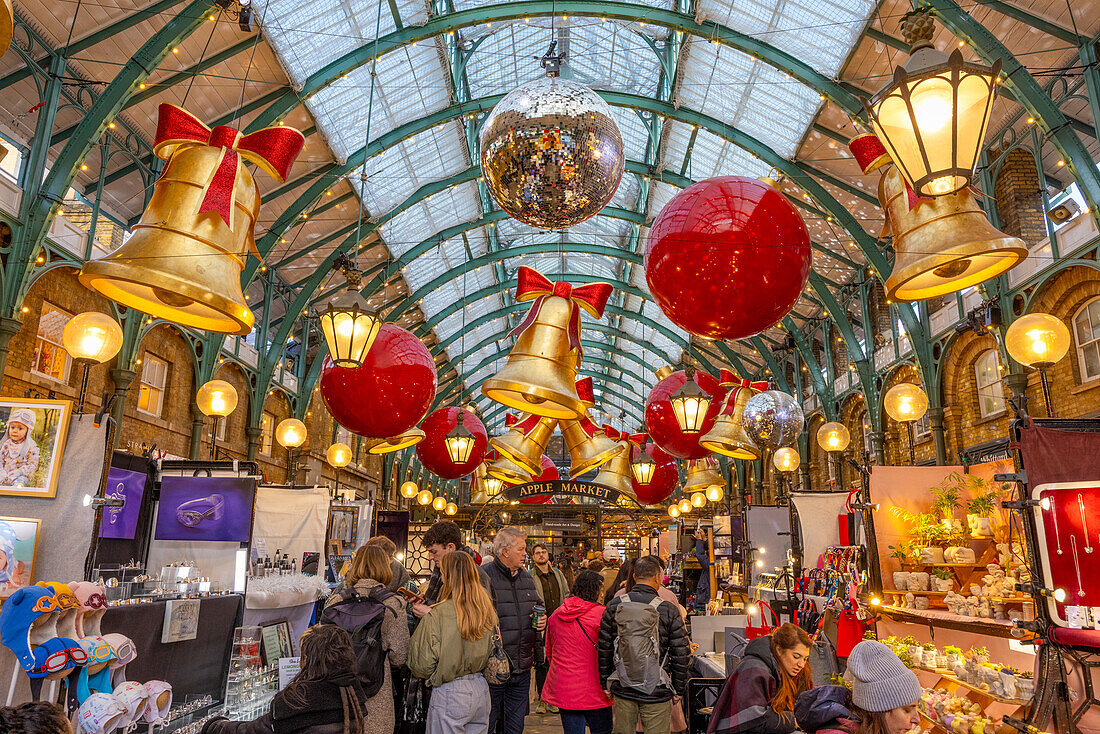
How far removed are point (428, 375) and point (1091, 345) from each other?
9.99 meters

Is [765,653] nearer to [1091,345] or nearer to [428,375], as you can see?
[428,375]

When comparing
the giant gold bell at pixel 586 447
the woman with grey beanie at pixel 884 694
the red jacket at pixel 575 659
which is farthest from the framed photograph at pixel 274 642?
the giant gold bell at pixel 586 447

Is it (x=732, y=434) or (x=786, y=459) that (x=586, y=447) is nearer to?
(x=732, y=434)

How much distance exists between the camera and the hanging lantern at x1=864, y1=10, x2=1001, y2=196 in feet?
7.18

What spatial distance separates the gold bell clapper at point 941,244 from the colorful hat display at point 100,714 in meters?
3.09

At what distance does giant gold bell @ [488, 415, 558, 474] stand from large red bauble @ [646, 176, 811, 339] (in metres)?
3.95

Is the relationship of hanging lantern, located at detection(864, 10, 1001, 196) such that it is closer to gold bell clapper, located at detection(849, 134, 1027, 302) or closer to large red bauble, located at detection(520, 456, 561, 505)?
gold bell clapper, located at detection(849, 134, 1027, 302)

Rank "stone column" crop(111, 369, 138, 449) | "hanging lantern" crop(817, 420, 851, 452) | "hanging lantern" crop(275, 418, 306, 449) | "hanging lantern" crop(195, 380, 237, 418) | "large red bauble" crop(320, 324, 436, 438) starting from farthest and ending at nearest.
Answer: "hanging lantern" crop(275, 418, 306, 449), "hanging lantern" crop(817, 420, 851, 452), "stone column" crop(111, 369, 138, 449), "hanging lantern" crop(195, 380, 237, 418), "large red bauble" crop(320, 324, 436, 438)

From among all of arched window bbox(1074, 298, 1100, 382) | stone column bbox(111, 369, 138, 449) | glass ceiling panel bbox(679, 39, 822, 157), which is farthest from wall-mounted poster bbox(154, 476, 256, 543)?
arched window bbox(1074, 298, 1100, 382)

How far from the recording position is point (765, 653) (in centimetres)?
356

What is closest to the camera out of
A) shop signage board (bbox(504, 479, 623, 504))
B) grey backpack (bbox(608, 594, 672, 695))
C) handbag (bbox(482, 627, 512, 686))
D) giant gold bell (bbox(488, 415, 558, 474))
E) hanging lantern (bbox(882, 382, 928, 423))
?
handbag (bbox(482, 627, 512, 686))

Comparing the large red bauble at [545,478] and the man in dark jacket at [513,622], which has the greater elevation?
the large red bauble at [545,478]

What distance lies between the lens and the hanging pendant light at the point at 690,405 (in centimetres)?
573

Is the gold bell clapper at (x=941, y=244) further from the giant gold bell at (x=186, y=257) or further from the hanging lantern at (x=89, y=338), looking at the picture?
the hanging lantern at (x=89, y=338)
